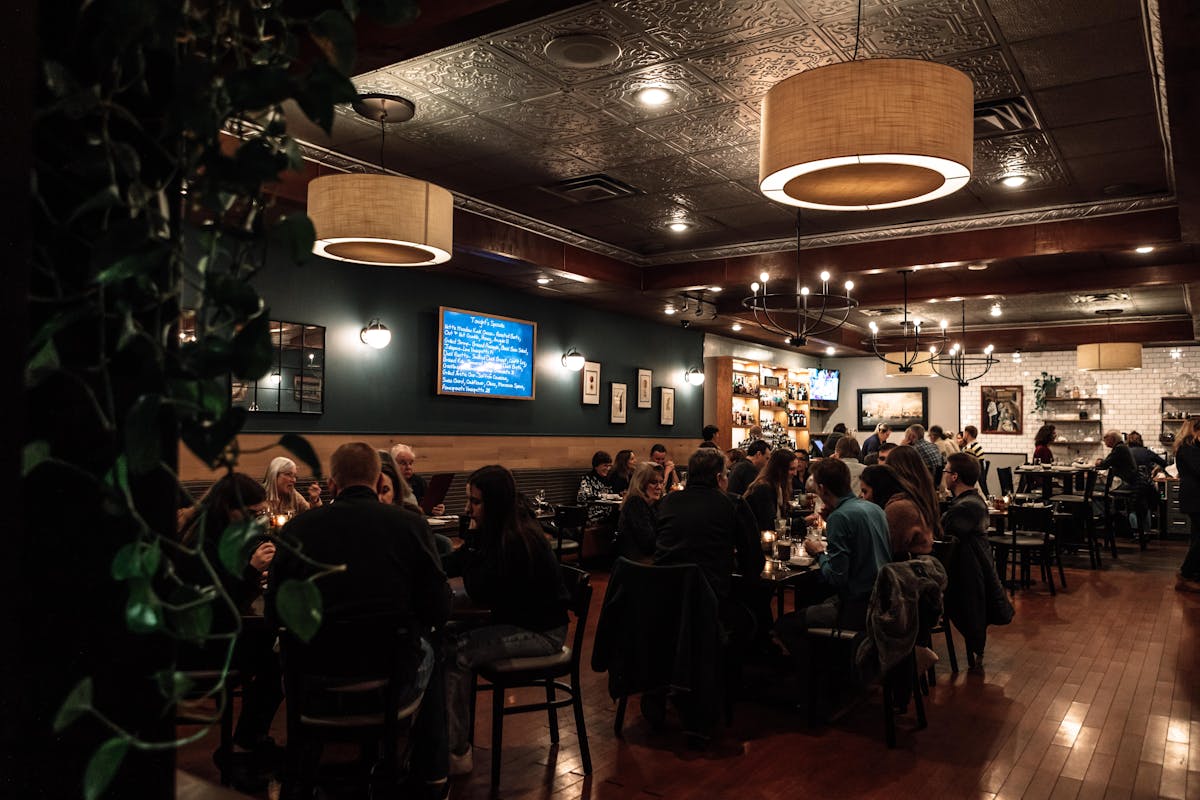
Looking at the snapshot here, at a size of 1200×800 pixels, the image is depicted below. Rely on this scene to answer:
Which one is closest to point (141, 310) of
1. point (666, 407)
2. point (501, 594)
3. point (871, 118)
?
point (871, 118)

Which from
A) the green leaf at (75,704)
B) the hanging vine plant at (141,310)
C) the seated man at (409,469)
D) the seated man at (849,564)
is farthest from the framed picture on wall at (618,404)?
the green leaf at (75,704)

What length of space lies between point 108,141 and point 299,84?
0.19 m

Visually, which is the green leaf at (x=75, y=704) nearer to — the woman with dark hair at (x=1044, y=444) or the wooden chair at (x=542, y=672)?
the wooden chair at (x=542, y=672)

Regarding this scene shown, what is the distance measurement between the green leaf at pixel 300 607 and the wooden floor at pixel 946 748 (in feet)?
10.3

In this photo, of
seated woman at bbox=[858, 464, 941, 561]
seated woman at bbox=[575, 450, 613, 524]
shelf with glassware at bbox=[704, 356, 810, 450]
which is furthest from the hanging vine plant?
shelf with glassware at bbox=[704, 356, 810, 450]

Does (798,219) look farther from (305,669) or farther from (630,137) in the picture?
(305,669)

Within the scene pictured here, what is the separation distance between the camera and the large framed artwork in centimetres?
1742

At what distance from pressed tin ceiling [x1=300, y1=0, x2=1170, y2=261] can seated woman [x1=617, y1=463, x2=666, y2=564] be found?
2.34 meters

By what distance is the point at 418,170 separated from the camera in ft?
22.1

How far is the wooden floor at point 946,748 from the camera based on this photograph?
3826 millimetres

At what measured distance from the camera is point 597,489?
9992mm

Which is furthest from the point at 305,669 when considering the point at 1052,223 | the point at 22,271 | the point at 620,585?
the point at 1052,223

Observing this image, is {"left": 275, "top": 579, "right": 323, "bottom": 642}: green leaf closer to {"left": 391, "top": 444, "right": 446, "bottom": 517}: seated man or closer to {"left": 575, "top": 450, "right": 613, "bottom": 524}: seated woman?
{"left": 391, "top": 444, "right": 446, "bottom": 517}: seated man

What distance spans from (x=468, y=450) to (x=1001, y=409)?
11.4m
